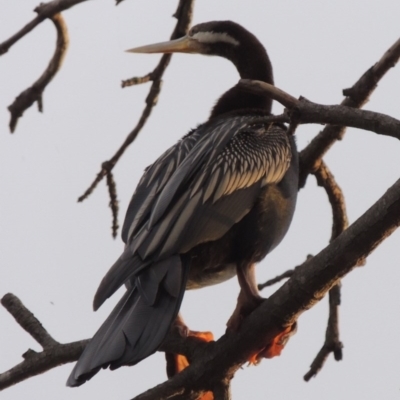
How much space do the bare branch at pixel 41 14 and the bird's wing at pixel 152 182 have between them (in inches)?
35.3

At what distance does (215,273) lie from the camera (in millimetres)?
4461

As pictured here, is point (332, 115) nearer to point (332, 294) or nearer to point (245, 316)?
point (245, 316)

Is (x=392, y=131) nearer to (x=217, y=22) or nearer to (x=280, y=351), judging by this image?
(x=280, y=351)

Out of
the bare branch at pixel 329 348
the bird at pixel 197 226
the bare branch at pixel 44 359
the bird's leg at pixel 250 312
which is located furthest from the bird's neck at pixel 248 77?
the bare branch at pixel 44 359

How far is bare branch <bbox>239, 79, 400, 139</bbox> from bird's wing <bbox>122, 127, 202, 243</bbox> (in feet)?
4.00

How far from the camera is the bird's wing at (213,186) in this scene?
3973 millimetres

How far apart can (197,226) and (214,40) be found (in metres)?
2.19

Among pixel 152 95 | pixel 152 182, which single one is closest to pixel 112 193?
pixel 152 182

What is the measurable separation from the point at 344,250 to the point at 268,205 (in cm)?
103

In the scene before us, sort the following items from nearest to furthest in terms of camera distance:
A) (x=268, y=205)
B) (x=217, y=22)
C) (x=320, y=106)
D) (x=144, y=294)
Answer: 1. (x=320, y=106)
2. (x=144, y=294)
3. (x=268, y=205)
4. (x=217, y=22)

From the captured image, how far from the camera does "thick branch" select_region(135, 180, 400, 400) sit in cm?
338

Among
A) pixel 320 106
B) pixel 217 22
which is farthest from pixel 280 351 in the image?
pixel 217 22

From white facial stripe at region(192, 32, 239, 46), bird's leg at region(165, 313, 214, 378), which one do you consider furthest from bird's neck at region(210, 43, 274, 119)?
bird's leg at region(165, 313, 214, 378)

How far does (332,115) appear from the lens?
315cm
